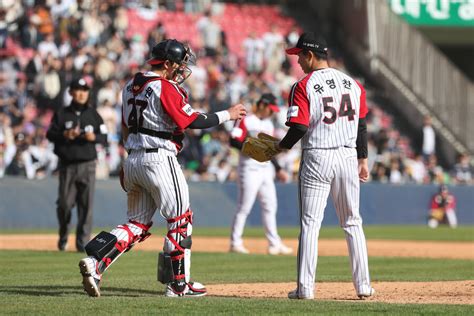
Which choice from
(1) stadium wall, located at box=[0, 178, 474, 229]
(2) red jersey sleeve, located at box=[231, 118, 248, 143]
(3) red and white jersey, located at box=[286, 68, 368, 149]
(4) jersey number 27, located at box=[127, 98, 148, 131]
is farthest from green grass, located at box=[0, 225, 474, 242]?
(3) red and white jersey, located at box=[286, 68, 368, 149]

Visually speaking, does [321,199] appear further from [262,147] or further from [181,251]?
[181,251]

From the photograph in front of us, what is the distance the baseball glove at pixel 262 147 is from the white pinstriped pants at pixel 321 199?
522mm

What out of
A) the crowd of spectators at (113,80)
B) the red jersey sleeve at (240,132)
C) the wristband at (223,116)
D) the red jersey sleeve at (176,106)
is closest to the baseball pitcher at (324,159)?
the wristband at (223,116)

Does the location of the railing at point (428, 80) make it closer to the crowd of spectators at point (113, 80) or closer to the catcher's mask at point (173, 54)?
the crowd of spectators at point (113, 80)

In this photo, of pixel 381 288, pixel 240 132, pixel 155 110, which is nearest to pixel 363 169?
pixel 381 288

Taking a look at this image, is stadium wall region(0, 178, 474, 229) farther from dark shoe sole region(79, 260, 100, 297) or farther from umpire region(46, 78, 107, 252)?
dark shoe sole region(79, 260, 100, 297)

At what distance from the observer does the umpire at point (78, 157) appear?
15703 mm

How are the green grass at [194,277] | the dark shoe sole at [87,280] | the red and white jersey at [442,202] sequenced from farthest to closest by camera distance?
the red and white jersey at [442,202], the dark shoe sole at [87,280], the green grass at [194,277]

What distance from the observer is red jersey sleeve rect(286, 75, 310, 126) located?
9.59 meters

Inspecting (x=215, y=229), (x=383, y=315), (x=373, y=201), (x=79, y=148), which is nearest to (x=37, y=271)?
(x=79, y=148)

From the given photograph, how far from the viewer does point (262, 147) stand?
1030 cm

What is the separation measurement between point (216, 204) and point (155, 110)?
51.9 ft

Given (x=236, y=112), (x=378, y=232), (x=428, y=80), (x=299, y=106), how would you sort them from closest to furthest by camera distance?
(x=299, y=106) → (x=236, y=112) → (x=378, y=232) → (x=428, y=80)

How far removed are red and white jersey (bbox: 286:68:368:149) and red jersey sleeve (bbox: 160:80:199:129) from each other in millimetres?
910
